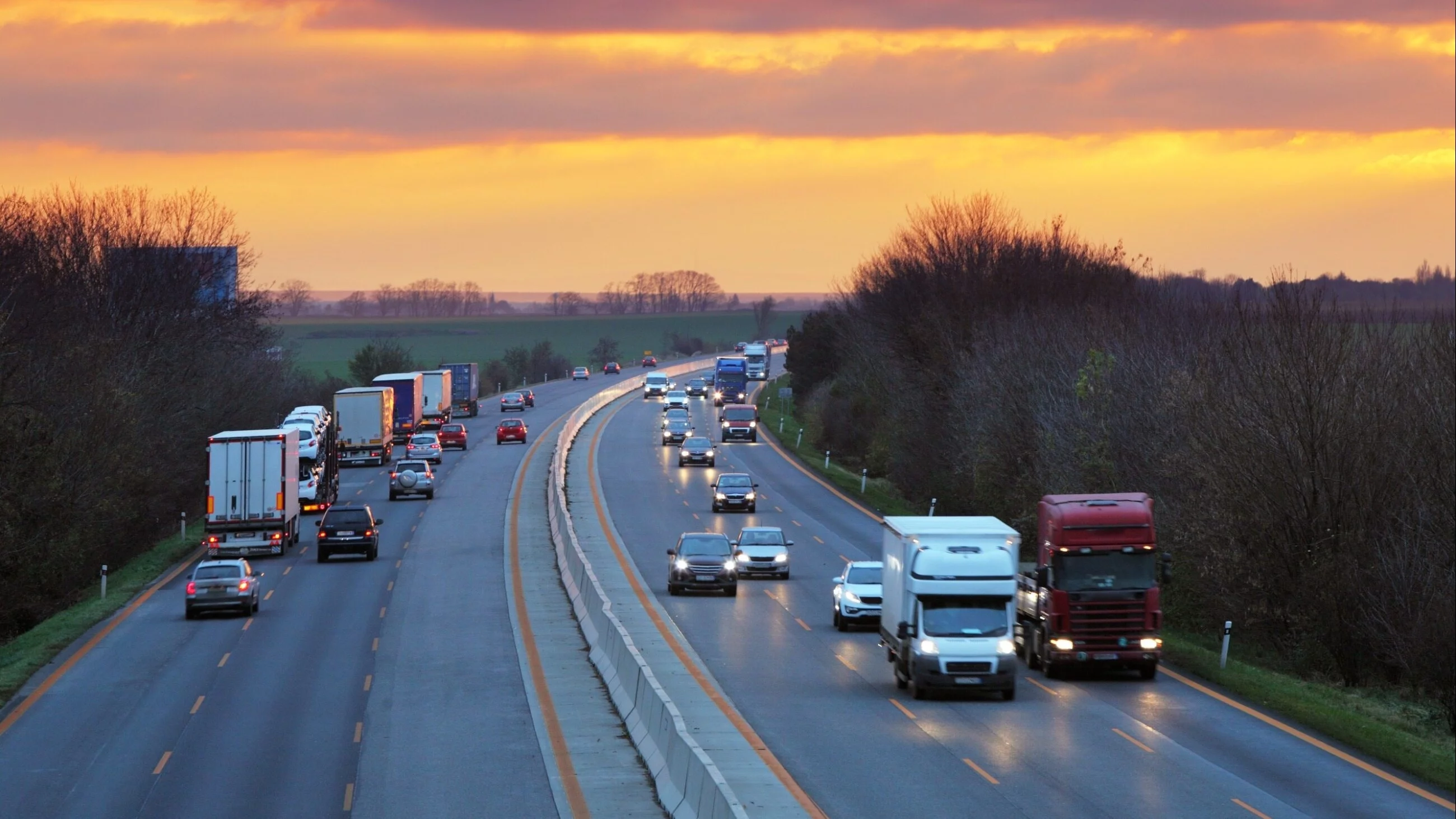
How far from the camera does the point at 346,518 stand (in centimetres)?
5197

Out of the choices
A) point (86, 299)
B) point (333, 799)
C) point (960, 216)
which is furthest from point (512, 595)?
point (960, 216)

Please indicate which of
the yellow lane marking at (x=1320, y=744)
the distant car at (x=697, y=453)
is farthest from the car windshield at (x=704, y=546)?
the distant car at (x=697, y=453)

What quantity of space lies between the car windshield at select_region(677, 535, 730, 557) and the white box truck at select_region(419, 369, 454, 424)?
221ft

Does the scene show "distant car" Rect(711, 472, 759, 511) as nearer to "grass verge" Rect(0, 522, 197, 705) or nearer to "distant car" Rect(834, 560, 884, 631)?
"grass verge" Rect(0, 522, 197, 705)

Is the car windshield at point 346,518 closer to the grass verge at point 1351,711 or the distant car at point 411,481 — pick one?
the distant car at point 411,481

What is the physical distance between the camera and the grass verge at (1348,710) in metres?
24.9

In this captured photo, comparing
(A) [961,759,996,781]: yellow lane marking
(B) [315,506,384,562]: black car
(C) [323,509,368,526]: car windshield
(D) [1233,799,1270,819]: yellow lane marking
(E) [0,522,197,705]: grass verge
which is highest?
(D) [1233,799,1270,819]: yellow lane marking

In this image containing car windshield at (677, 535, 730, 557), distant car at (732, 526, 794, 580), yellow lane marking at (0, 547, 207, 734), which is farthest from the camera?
distant car at (732, 526, 794, 580)

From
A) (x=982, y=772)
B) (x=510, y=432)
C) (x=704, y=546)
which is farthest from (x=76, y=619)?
(x=510, y=432)

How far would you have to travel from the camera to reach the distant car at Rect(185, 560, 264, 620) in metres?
40.1

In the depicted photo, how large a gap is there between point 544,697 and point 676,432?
7319cm

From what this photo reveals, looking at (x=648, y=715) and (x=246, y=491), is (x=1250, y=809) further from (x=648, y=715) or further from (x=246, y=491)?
(x=246, y=491)

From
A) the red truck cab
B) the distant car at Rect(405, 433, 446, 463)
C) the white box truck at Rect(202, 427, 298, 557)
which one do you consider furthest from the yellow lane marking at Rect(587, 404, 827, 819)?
the distant car at Rect(405, 433, 446, 463)

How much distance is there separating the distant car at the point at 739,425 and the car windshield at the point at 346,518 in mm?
53899
